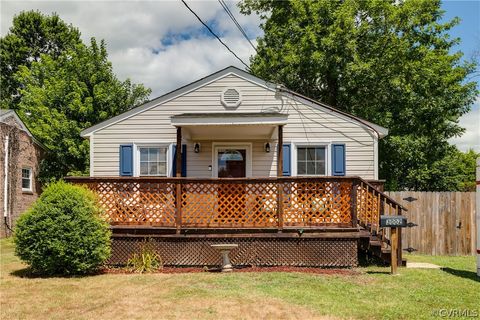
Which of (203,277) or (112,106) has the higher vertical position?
(112,106)

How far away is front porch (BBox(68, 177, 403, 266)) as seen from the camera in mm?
8672

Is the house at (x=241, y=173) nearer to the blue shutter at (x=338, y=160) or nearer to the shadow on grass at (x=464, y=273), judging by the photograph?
the blue shutter at (x=338, y=160)

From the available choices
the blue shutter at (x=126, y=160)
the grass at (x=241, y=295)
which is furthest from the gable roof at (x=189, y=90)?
the grass at (x=241, y=295)

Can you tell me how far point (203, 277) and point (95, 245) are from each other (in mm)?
2106

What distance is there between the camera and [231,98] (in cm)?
1171

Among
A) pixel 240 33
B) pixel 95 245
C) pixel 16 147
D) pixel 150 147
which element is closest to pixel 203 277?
pixel 95 245

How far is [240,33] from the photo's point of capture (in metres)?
14.6

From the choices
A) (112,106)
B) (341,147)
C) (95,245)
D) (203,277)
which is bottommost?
(203,277)

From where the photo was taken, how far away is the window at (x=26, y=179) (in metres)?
17.9

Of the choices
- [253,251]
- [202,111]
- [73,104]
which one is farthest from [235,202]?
[73,104]

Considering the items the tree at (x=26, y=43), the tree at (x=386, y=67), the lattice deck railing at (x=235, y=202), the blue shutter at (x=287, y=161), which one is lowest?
the lattice deck railing at (x=235, y=202)

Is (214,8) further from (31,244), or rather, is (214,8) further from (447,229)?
(447,229)

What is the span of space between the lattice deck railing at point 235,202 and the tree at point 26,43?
24.3 m
